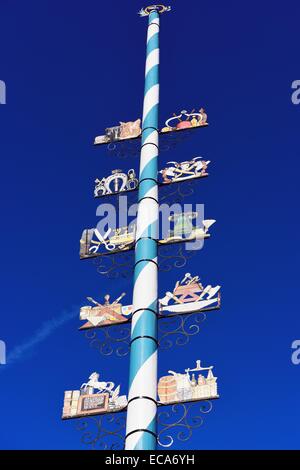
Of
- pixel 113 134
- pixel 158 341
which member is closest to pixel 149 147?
pixel 113 134

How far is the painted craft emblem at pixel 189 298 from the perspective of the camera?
9008 mm

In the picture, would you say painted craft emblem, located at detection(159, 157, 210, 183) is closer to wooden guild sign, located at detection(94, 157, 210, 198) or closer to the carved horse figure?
wooden guild sign, located at detection(94, 157, 210, 198)

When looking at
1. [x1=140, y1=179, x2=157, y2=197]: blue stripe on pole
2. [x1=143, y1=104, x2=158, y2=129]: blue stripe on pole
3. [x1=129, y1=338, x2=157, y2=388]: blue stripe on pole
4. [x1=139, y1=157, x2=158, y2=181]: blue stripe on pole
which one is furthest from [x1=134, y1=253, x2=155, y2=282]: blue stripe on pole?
[x1=143, y1=104, x2=158, y2=129]: blue stripe on pole

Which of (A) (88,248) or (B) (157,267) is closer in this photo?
(B) (157,267)

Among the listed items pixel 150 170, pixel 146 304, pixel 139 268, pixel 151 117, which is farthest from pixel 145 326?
pixel 151 117

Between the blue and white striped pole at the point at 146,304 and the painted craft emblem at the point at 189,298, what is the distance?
215mm

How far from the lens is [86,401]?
859cm

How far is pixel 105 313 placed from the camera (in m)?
9.32

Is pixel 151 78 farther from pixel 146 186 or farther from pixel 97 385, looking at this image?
pixel 97 385

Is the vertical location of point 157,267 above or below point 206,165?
below

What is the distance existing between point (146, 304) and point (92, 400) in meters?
1.43

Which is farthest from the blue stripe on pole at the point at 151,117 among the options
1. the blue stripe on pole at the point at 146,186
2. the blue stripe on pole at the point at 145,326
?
the blue stripe on pole at the point at 145,326
